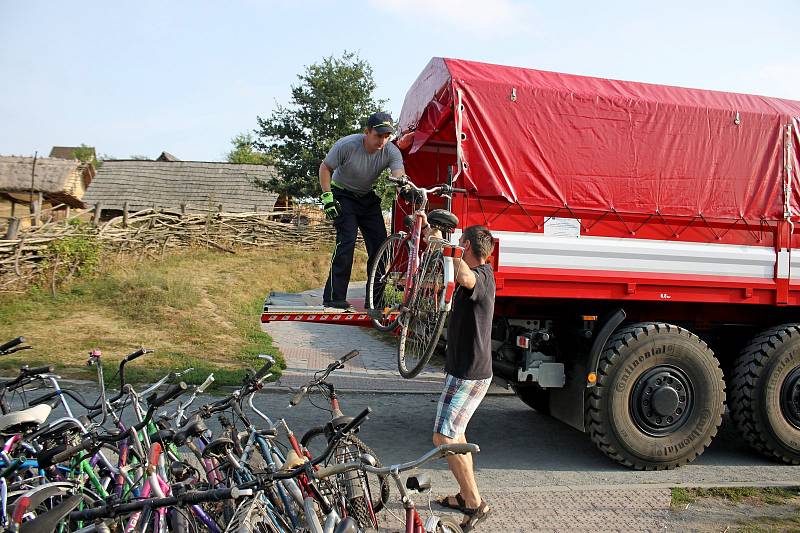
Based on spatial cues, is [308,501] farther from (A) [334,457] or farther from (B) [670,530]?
(B) [670,530]

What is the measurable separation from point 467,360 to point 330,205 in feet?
7.00

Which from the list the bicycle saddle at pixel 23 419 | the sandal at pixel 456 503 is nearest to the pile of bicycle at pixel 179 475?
the bicycle saddle at pixel 23 419

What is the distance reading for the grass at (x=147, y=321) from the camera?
994cm

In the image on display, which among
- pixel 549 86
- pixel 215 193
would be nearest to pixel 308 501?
pixel 549 86

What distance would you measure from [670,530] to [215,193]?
29.8m

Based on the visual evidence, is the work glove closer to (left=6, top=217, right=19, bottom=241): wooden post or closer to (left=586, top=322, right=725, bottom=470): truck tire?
(left=586, top=322, right=725, bottom=470): truck tire

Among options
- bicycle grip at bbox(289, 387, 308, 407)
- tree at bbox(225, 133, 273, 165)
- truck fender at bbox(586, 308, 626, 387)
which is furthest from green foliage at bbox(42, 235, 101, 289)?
tree at bbox(225, 133, 273, 165)

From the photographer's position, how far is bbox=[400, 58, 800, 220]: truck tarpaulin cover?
590cm

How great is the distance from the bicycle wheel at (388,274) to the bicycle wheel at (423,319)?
0.34 meters

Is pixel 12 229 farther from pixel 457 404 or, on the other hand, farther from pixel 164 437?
pixel 457 404

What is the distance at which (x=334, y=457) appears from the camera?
4.52m

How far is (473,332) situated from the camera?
4738 mm

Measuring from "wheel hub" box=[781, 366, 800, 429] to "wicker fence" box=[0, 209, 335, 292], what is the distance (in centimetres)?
1266

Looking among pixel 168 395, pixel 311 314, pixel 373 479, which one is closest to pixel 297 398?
pixel 168 395
